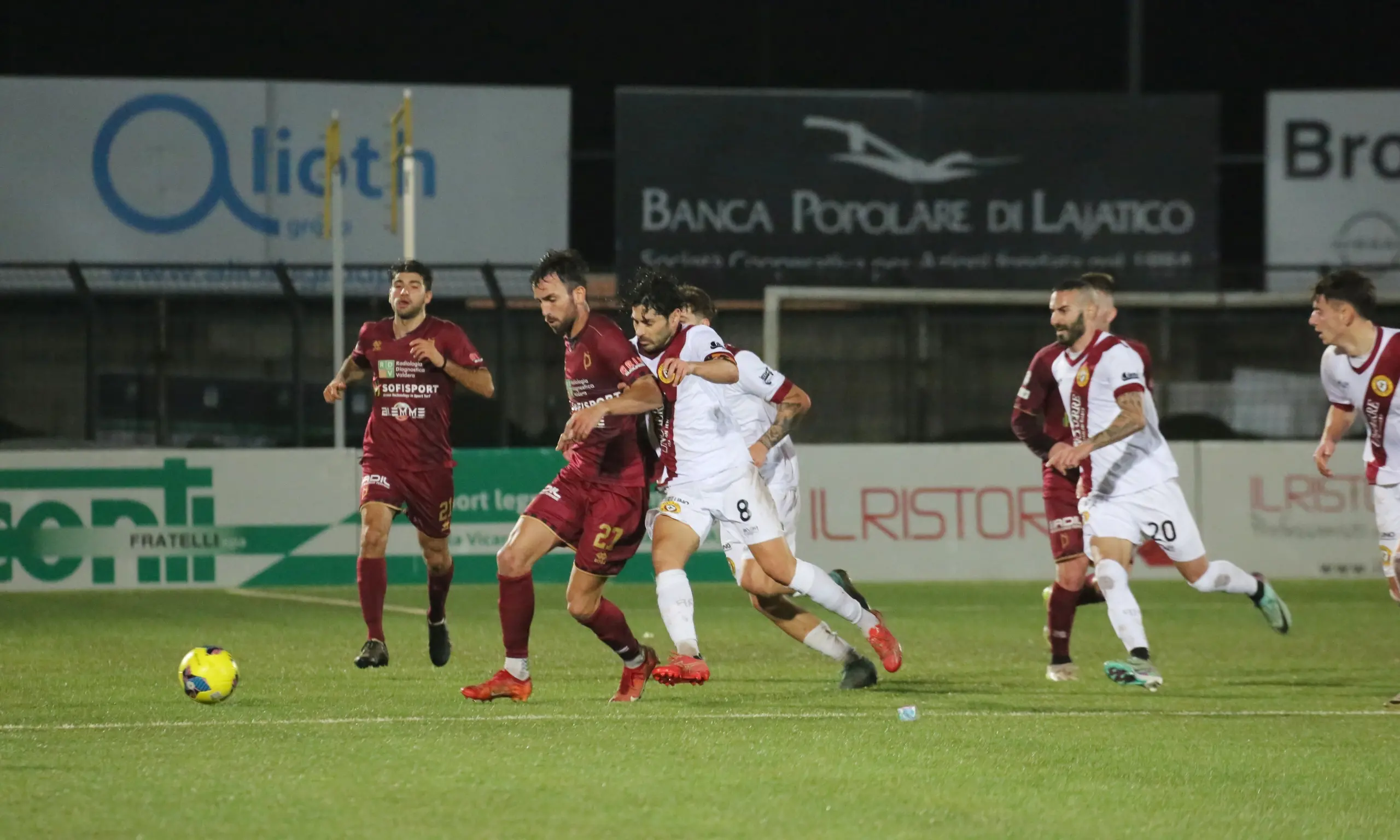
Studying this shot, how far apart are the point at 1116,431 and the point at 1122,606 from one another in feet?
2.91

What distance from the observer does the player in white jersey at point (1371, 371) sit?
884cm

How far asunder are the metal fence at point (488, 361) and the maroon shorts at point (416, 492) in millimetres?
7658

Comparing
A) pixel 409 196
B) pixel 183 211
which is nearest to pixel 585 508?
pixel 409 196

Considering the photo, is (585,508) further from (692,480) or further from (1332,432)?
(1332,432)

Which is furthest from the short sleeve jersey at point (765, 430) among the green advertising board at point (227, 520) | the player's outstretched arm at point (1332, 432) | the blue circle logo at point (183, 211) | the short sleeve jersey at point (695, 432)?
the blue circle logo at point (183, 211)

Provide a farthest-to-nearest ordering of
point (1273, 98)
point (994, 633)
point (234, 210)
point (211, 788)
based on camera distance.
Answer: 1. point (1273, 98)
2. point (234, 210)
3. point (994, 633)
4. point (211, 788)

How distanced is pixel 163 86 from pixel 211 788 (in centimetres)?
1766

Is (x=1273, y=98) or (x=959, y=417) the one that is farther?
(x=1273, y=98)

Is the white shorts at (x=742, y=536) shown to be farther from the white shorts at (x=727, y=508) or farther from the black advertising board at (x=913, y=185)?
the black advertising board at (x=913, y=185)

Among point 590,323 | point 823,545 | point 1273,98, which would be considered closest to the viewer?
point 590,323

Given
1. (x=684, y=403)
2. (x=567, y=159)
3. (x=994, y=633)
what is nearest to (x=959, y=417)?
(x=567, y=159)

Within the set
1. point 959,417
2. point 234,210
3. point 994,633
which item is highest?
point 234,210

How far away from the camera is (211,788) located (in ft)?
20.4

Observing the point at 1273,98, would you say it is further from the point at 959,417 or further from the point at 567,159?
the point at 567,159
